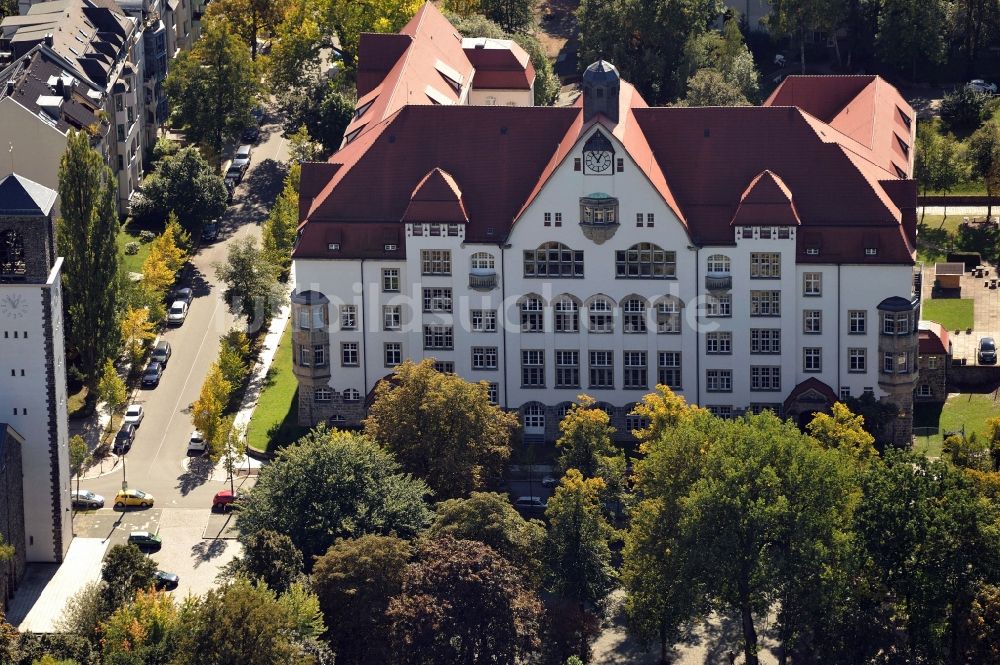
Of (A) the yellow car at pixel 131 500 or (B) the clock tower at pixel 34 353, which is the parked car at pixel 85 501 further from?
(B) the clock tower at pixel 34 353

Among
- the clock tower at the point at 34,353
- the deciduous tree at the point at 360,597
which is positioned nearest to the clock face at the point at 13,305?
the clock tower at the point at 34,353

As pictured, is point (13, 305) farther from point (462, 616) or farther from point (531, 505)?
point (531, 505)

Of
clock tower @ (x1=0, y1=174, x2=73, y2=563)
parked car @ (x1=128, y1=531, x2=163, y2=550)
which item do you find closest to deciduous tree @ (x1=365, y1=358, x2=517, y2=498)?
parked car @ (x1=128, y1=531, x2=163, y2=550)

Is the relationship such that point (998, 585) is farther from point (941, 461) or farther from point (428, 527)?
point (428, 527)

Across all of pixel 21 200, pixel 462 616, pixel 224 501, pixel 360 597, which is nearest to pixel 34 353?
pixel 21 200

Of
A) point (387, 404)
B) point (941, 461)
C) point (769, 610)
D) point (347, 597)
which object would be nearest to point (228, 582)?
point (347, 597)

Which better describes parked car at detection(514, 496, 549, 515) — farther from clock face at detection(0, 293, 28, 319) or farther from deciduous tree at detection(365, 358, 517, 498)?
clock face at detection(0, 293, 28, 319)
